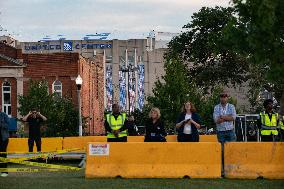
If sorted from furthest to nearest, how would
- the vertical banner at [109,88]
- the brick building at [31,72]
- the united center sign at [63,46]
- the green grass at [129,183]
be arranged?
the united center sign at [63,46], the vertical banner at [109,88], the brick building at [31,72], the green grass at [129,183]

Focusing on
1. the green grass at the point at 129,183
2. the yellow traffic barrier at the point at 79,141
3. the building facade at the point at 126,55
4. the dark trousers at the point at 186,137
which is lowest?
the green grass at the point at 129,183

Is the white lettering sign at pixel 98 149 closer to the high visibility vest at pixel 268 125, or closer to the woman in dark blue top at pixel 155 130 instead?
the woman in dark blue top at pixel 155 130

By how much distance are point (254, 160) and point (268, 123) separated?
8.34ft

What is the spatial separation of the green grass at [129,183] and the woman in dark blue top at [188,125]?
6.94 ft

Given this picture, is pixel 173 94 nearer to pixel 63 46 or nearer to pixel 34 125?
pixel 34 125

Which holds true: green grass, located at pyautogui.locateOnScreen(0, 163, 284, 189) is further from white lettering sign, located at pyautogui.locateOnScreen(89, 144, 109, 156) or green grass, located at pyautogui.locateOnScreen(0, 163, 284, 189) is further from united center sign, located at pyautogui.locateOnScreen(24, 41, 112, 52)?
united center sign, located at pyautogui.locateOnScreen(24, 41, 112, 52)

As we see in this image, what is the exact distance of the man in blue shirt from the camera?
56.0 ft

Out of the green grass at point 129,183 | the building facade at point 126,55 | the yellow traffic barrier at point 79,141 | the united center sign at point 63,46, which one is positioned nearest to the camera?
the green grass at point 129,183

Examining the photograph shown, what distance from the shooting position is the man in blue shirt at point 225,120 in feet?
56.0

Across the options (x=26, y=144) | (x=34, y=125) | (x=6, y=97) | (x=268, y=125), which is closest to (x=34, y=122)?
(x=34, y=125)

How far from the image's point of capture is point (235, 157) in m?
15.9

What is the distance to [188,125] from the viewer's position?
56.8 ft

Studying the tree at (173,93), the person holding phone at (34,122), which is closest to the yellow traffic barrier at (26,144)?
Result: the person holding phone at (34,122)

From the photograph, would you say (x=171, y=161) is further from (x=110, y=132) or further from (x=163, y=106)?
(x=163, y=106)
